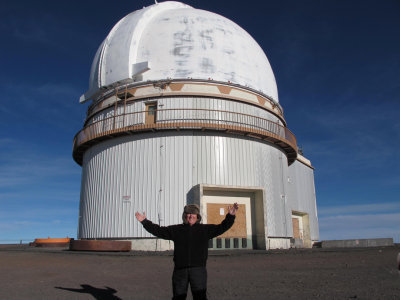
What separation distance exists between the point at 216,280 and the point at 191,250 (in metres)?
3.42

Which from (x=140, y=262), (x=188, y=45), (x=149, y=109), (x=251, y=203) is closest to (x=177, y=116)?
(x=149, y=109)

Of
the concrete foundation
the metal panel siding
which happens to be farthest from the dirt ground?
the concrete foundation

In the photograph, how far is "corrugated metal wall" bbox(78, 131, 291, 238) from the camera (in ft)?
45.5

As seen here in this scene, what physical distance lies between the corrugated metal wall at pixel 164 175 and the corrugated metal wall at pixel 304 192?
5778mm

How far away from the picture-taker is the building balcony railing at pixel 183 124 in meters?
14.4

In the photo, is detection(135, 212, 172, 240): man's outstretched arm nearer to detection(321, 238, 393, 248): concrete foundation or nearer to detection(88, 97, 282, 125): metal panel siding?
detection(88, 97, 282, 125): metal panel siding

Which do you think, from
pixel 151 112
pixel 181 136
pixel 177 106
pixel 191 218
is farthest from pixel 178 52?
pixel 191 218

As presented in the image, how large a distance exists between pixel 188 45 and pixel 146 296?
1316 centimetres

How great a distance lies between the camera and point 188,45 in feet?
53.5

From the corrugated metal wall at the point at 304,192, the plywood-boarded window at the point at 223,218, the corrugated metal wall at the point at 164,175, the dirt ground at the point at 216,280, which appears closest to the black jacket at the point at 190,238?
the dirt ground at the point at 216,280

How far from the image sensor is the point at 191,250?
11.4 feet

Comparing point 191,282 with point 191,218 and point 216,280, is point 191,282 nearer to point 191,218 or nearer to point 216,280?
point 191,218

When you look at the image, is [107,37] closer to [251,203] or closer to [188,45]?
[188,45]

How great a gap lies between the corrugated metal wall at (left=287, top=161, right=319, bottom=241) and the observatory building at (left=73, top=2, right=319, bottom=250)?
4105mm
